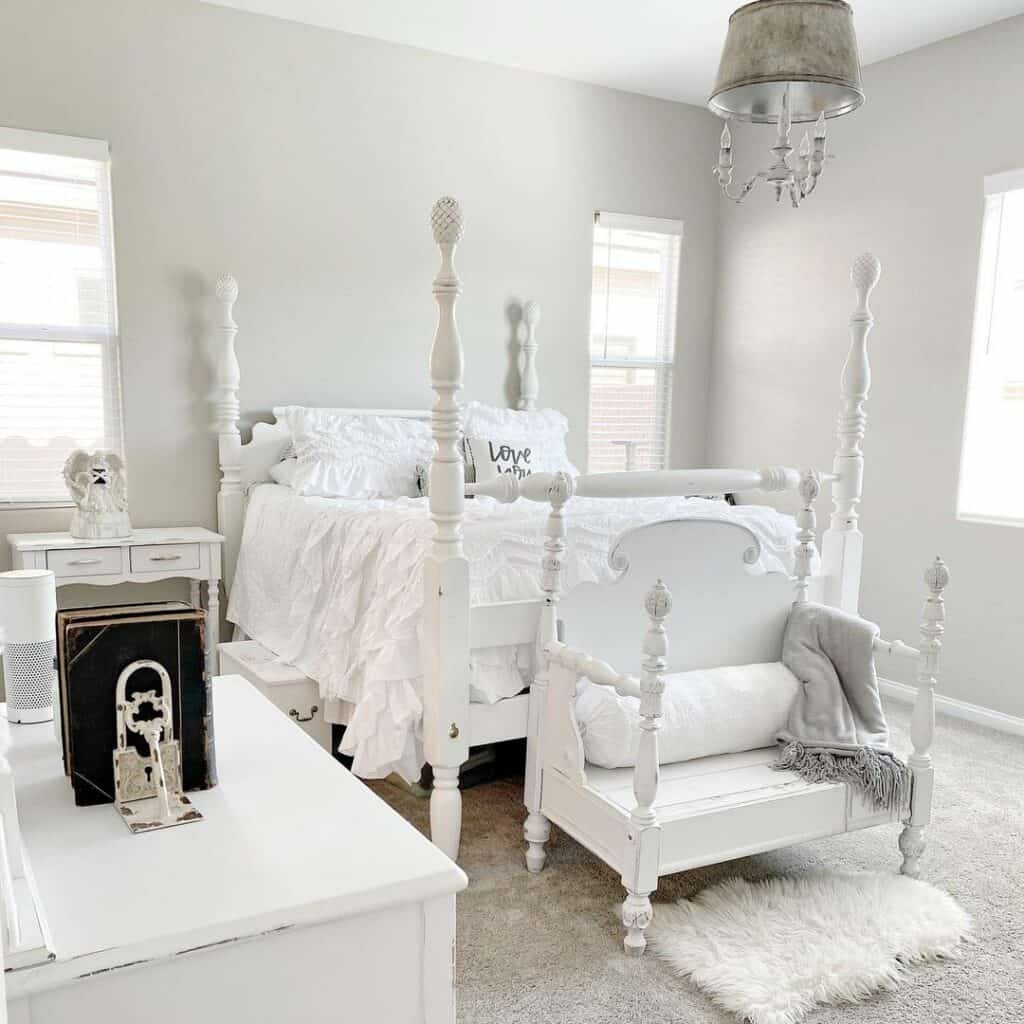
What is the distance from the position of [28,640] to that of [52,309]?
2540 millimetres

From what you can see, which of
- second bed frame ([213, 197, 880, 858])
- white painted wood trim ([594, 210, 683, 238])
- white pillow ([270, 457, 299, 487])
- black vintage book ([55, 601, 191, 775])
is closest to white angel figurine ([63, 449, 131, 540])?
white pillow ([270, 457, 299, 487])

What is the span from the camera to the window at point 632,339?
454 cm

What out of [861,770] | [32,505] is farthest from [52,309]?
[861,770]

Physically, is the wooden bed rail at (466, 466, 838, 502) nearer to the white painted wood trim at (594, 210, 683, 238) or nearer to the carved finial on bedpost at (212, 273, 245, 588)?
the carved finial on bedpost at (212, 273, 245, 588)

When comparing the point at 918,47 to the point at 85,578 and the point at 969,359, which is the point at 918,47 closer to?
the point at 969,359

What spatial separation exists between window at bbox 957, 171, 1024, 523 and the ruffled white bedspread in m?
1.29

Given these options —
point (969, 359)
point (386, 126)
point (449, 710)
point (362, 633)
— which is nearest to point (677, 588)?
point (449, 710)

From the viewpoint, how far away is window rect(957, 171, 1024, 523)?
3.46 m

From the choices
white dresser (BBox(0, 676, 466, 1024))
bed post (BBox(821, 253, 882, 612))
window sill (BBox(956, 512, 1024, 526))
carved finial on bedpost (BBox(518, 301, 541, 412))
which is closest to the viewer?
white dresser (BBox(0, 676, 466, 1024))

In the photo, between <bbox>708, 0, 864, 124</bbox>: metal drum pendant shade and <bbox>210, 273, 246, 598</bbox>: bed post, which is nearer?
<bbox>708, 0, 864, 124</bbox>: metal drum pendant shade

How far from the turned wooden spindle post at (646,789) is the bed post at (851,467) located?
1171mm

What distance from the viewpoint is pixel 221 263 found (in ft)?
11.8

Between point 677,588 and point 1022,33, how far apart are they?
2676 millimetres

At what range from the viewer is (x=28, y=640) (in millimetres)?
1211
